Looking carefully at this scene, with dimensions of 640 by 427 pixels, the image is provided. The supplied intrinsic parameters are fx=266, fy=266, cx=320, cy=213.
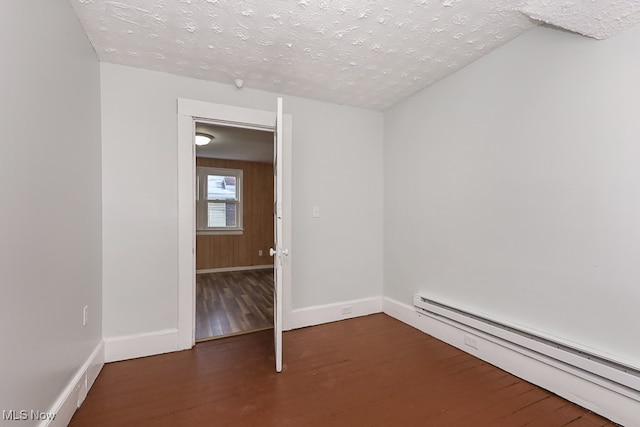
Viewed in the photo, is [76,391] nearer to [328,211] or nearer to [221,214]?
[328,211]

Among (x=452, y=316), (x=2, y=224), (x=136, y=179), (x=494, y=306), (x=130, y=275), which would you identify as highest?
(x=136, y=179)

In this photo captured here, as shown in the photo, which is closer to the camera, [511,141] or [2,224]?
[2,224]

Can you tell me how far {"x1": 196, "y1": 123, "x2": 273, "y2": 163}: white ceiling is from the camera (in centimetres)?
383

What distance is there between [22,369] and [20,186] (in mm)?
742

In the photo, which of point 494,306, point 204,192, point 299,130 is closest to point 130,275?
point 299,130

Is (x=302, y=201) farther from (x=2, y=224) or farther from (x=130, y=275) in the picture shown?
(x=2, y=224)

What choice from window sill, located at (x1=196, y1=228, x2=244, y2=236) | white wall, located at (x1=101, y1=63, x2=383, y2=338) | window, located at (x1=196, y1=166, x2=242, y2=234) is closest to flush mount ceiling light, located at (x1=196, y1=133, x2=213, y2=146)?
white wall, located at (x1=101, y1=63, x2=383, y2=338)

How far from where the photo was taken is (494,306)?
205cm

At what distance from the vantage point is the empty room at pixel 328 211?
53.6 inches

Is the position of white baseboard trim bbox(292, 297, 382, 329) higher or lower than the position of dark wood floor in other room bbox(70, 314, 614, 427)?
higher

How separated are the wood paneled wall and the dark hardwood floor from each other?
1.79 ft

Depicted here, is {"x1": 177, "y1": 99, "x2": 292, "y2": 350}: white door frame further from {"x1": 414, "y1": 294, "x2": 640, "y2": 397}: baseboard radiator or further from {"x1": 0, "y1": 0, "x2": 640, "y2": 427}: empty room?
{"x1": 414, "y1": 294, "x2": 640, "y2": 397}: baseboard radiator
